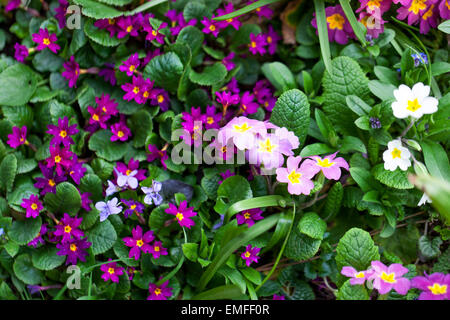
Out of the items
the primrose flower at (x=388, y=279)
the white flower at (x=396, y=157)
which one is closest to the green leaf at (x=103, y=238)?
the primrose flower at (x=388, y=279)

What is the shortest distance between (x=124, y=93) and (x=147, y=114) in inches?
9.3

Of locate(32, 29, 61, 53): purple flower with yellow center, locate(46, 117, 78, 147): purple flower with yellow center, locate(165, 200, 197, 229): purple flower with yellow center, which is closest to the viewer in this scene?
locate(165, 200, 197, 229): purple flower with yellow center

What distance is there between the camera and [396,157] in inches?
84.5

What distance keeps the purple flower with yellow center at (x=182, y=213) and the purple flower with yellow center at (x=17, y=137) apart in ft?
2.82

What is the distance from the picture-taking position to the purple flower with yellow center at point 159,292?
225 cm

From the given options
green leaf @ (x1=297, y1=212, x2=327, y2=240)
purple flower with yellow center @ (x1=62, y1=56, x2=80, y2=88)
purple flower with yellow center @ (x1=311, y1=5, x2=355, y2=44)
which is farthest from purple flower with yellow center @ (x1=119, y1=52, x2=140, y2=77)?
green leaf @ (x1=297, y1=212, x2=327, y2=240)

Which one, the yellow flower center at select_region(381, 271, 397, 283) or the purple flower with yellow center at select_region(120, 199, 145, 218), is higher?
the purple flower with yellow center at select_region(120, 199, 145, 218)

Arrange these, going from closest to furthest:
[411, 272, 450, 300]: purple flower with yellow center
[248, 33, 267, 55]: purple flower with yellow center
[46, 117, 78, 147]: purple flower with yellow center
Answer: [411, 272, 450, 300]: purple flower with yellow center
[46, 117, 78, 147]: purple flower with yellow center
[248, 33, 267, 55]: purple flower with yellow center

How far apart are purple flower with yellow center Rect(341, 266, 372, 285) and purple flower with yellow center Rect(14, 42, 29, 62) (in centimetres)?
200

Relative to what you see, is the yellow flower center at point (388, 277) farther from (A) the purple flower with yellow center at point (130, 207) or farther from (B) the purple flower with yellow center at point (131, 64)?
(B) the purple flower with yellow center at point (131, 64)

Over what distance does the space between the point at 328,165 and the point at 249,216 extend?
46 centimetres

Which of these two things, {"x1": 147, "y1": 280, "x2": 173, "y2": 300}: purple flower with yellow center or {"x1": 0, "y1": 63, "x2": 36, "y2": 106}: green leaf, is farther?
{"x1": 0, "y1": 63, "x2": 36, "y2": 106}: green leaf

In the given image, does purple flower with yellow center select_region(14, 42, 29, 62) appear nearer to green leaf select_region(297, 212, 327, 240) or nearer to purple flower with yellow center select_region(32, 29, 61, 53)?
purple flower with yellow center select_region(32, 29, 61, 53)

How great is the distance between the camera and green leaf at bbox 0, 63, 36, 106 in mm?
2523
